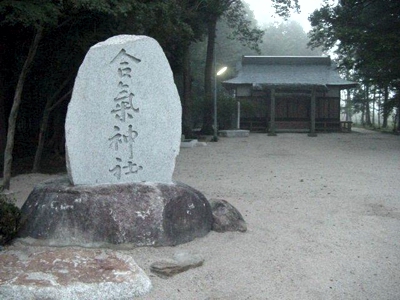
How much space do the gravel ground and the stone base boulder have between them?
0.69ft

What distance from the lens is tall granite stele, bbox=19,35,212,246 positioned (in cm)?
530

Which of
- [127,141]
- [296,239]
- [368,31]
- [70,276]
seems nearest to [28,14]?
[127,141]

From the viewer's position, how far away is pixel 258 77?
27672mm

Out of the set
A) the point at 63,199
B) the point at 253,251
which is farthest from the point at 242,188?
the point at 63,199

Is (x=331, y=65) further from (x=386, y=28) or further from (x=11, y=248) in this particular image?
(x=11, y=248)

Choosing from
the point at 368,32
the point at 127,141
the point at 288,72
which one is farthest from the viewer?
the point at 288,72

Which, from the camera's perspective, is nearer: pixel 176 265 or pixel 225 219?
pixel 176 265

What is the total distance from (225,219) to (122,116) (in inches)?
71.2

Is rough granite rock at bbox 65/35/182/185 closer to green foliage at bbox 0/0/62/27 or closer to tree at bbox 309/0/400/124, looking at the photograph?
green foliage at bbox 0/0/62/27

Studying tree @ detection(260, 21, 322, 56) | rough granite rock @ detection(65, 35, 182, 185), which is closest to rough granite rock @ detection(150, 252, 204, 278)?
rough granite rock @ detection(65, 35, 182, 185)

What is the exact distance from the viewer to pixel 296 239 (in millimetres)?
5676

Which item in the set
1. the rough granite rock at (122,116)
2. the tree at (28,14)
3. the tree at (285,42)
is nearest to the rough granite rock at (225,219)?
the rough granite rock at (122,116)

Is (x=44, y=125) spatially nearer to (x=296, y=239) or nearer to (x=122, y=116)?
(x=122, y=116)

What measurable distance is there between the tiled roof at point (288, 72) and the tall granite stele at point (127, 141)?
2055 cm
